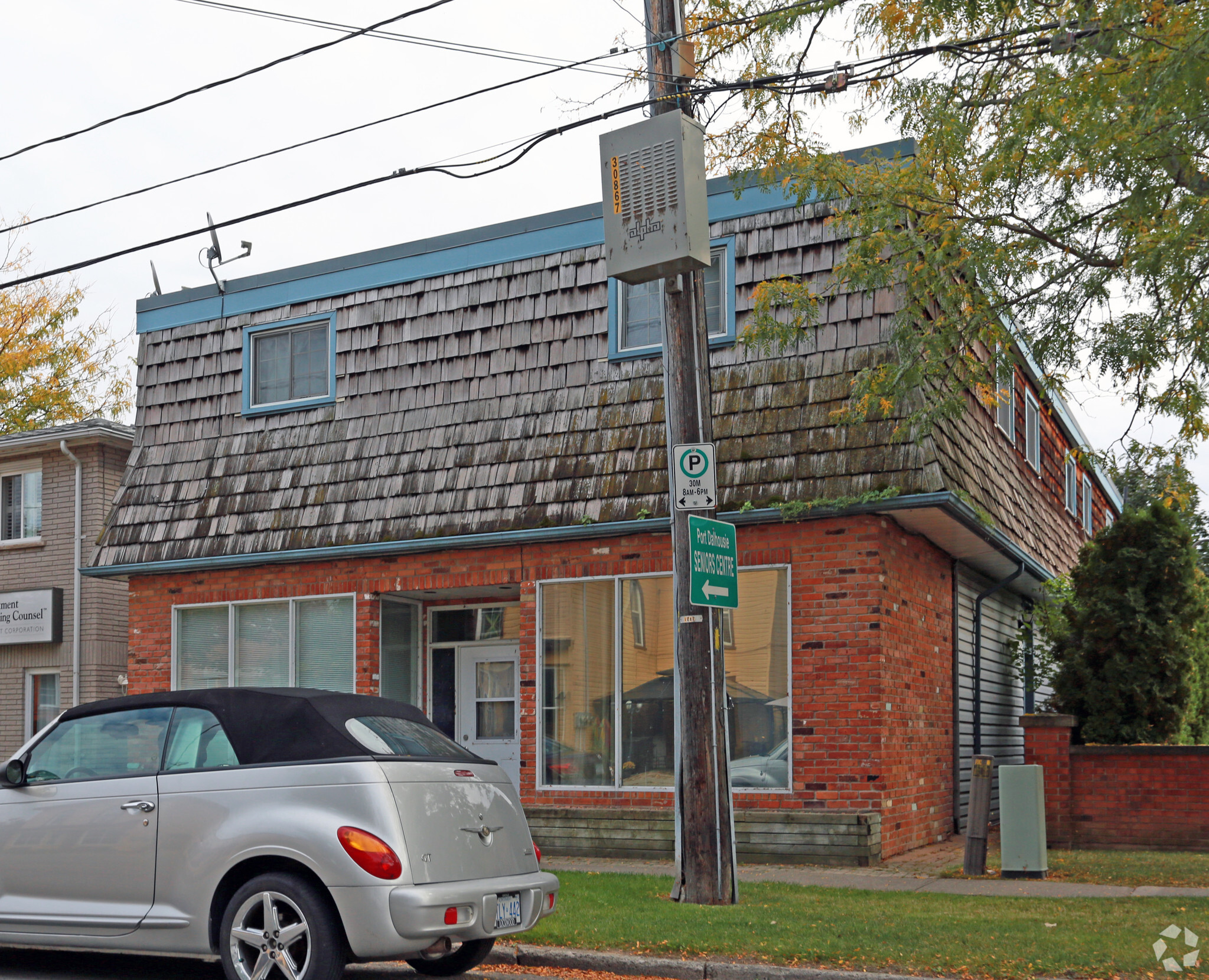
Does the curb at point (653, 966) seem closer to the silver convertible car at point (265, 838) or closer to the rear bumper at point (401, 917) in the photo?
the silver convertible car at point (265, 838)

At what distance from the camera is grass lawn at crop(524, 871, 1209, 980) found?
23.9 ft

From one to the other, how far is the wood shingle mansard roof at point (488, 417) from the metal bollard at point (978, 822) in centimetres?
256

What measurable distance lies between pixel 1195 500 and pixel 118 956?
10.7 metres

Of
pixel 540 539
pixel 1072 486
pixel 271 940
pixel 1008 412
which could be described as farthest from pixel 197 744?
pixel 1072 486

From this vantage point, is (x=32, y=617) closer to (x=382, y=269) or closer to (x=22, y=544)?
(x=22, y=544)

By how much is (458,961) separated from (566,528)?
6.36 metres

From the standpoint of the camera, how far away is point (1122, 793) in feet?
42.3

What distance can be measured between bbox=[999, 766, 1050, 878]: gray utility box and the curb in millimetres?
4474

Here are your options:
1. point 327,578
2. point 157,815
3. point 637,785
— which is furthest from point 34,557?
point 157,815

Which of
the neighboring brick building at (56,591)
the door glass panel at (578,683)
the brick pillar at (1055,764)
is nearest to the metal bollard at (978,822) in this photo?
the brick pillar at (1055,764)

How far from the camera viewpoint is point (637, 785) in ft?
43.0

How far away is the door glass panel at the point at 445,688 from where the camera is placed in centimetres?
1562

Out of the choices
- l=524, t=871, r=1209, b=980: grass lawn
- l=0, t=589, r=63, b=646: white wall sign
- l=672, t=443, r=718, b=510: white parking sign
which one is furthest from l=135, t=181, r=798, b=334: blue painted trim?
l=524, t=871, r=1209, b=980: grass lawn

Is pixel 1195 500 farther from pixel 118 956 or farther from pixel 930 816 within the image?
pixel 118 956
